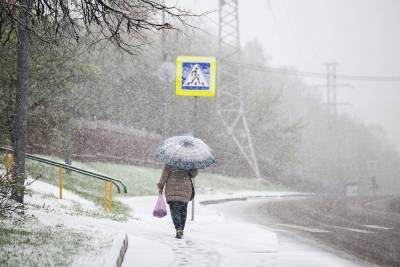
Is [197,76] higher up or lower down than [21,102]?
higher up

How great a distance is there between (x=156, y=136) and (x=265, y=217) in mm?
21612

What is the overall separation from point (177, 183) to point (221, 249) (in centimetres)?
139

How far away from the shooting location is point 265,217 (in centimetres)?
1838

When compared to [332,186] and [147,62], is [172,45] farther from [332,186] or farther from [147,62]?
[332,186]

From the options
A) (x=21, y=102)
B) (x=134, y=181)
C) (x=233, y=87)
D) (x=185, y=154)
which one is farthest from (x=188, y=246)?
(x=233, y=87)

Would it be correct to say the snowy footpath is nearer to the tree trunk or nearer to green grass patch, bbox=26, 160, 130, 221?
the tree trunk

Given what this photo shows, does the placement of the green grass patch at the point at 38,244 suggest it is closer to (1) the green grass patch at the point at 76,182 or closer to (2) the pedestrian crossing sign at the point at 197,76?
(2) the pedestrian crossing sign at the point at 197,76

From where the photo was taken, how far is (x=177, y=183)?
34.6 ft

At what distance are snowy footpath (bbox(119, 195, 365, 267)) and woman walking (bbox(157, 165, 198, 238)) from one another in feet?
1.90

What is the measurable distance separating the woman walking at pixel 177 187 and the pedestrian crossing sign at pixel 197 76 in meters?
4.39

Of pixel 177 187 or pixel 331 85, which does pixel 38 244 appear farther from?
pixel 331 85

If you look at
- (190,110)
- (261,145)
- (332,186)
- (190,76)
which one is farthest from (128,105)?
(332,186)

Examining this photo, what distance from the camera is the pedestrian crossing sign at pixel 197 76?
48.3 ft

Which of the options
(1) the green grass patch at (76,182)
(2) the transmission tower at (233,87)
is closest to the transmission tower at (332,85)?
(2) the transmission tower at (233,87)
